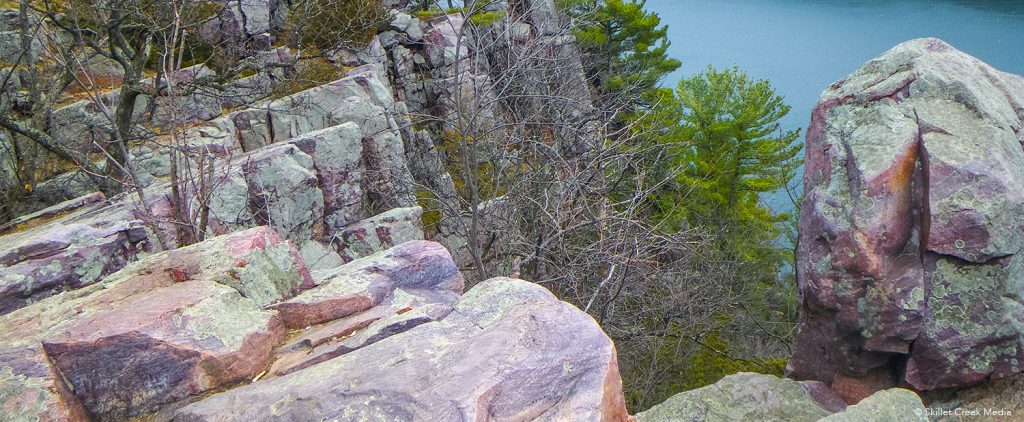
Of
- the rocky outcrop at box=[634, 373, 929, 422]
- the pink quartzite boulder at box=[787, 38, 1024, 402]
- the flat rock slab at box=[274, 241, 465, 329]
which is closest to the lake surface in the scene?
the pink quartzite boulder at box=[787, 38, 1024, 402]

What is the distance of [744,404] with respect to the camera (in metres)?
6.12

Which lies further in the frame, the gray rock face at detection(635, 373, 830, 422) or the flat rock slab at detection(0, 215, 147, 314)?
the gray rock face at detection(635, 373, 830, 422)

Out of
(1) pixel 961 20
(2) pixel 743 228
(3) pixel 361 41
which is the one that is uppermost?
(3) pixel 361 41

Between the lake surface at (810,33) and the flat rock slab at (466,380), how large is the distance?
1868 cm

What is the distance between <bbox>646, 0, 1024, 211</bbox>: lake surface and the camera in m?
20.9

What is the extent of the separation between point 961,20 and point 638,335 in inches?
791

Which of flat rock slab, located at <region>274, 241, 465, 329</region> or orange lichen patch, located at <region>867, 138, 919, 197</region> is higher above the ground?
flat rock slab, located at <region>274, 241, 465, 329</region>

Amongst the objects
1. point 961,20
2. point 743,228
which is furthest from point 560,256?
point 961,20

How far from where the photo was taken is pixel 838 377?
6.36 meters

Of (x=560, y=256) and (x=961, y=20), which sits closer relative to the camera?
(x=560, y=256)

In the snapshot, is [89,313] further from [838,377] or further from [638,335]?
[638,335]

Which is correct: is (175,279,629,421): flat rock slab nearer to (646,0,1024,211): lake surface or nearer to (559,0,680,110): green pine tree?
(559,0,680,110): green pine tree

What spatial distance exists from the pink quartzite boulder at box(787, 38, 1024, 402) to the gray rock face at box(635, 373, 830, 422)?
0.51m

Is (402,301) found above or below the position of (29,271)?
below
